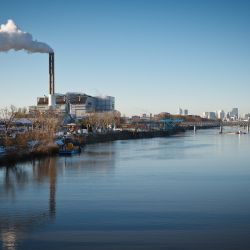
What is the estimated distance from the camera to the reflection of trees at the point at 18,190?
16.4ft

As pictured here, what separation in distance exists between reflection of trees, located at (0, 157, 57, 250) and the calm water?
12mm

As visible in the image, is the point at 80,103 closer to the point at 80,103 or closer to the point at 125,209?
the point at 80,103

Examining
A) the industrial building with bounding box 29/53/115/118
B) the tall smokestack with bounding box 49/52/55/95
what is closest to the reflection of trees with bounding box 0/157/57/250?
the tall smokestack with bounding box 49/52/55/95

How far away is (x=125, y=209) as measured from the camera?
6223 millimetres

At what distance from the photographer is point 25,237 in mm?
4859

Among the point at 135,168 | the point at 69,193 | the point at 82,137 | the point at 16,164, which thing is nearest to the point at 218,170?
the point at 135,168

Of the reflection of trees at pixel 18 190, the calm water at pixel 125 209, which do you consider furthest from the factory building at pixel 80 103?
the calm water at pixel 125 209

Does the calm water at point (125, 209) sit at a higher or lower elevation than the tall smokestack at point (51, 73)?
lower

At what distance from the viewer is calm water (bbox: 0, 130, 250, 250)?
4.74m

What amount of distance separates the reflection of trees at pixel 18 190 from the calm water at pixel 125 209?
0.04ft

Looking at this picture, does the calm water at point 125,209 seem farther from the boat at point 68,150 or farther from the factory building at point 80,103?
the factory building at point 80,103

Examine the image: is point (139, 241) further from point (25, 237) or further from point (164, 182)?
point (164, 182)

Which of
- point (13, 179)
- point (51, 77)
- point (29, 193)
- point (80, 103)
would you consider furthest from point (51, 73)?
point (80, 103)

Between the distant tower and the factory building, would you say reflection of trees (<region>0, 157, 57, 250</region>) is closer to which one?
the distant tower
